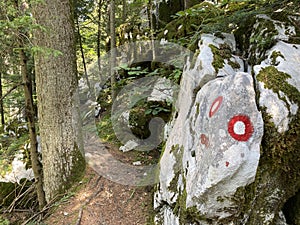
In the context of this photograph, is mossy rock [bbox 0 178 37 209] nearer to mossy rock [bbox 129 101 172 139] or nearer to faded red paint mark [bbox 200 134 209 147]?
mossy rock [bbox 129 101 172 139]

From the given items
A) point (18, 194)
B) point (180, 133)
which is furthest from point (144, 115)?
point (18, 194)

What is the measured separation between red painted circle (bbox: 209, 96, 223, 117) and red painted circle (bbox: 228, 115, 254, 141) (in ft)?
0.80

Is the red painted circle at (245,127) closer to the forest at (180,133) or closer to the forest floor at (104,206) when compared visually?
the forest at (180,133)

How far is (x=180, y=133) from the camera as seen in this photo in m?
3.79

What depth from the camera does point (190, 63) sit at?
3.90 metres

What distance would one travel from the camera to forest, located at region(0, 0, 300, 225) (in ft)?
8.54

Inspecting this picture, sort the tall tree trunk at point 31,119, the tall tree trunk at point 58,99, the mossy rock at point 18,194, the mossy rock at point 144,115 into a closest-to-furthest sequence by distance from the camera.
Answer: the tall tree trunk at point 31,119, the tall tree trunk at point 58,99, the mossy rock at point 18,194, the mossy rock at point 144,115

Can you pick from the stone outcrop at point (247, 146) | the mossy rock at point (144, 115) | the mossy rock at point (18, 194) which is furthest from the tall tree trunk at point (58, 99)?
the stone outcrop at point (247, 146)

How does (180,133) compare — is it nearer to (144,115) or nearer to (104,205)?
(104,205)

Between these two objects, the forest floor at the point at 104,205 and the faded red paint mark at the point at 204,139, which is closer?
the faded red paint mark at the point at 204,139

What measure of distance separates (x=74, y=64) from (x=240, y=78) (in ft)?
11.0

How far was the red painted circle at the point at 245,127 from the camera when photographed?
8.16 ft

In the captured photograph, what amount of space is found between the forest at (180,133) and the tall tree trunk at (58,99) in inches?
0.8

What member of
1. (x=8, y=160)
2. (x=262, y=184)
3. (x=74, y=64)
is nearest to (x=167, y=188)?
(x=262, y=184)
